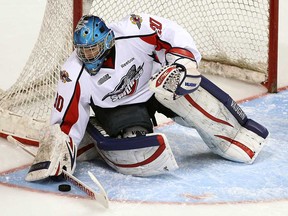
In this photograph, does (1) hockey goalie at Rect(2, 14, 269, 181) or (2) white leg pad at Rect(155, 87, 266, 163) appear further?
(2) white leg pad at Rect(155, 87, 266, 163)

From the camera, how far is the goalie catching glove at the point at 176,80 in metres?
3.67

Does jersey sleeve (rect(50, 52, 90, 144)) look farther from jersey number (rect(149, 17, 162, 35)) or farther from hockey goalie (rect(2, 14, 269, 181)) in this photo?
jersey number (rect(149, 17, 162, 35))

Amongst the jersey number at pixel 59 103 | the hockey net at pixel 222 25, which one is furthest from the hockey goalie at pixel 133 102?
the hockey net at pixel 222 25

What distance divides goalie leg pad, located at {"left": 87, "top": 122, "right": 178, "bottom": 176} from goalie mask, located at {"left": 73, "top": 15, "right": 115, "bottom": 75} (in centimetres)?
28

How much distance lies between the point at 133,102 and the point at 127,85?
8 cm

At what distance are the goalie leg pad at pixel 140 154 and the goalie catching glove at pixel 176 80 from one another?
6.5 inches

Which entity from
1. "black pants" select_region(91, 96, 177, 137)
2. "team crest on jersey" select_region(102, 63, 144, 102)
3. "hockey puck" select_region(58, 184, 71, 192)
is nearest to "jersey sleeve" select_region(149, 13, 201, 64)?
"team crest on jersey" select_region(102, 63, 144, 102)

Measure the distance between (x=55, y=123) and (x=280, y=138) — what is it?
3.13 feet

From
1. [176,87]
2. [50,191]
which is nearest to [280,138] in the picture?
[176,87]

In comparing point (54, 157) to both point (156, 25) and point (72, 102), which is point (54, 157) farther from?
point (156, 25)

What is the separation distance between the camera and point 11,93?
14.6 ft

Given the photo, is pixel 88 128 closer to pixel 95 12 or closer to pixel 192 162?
pixel 192 162

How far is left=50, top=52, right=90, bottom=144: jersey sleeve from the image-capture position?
3807 mm

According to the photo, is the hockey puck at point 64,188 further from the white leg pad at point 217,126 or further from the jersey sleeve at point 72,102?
the white leg pad at point 217,126
